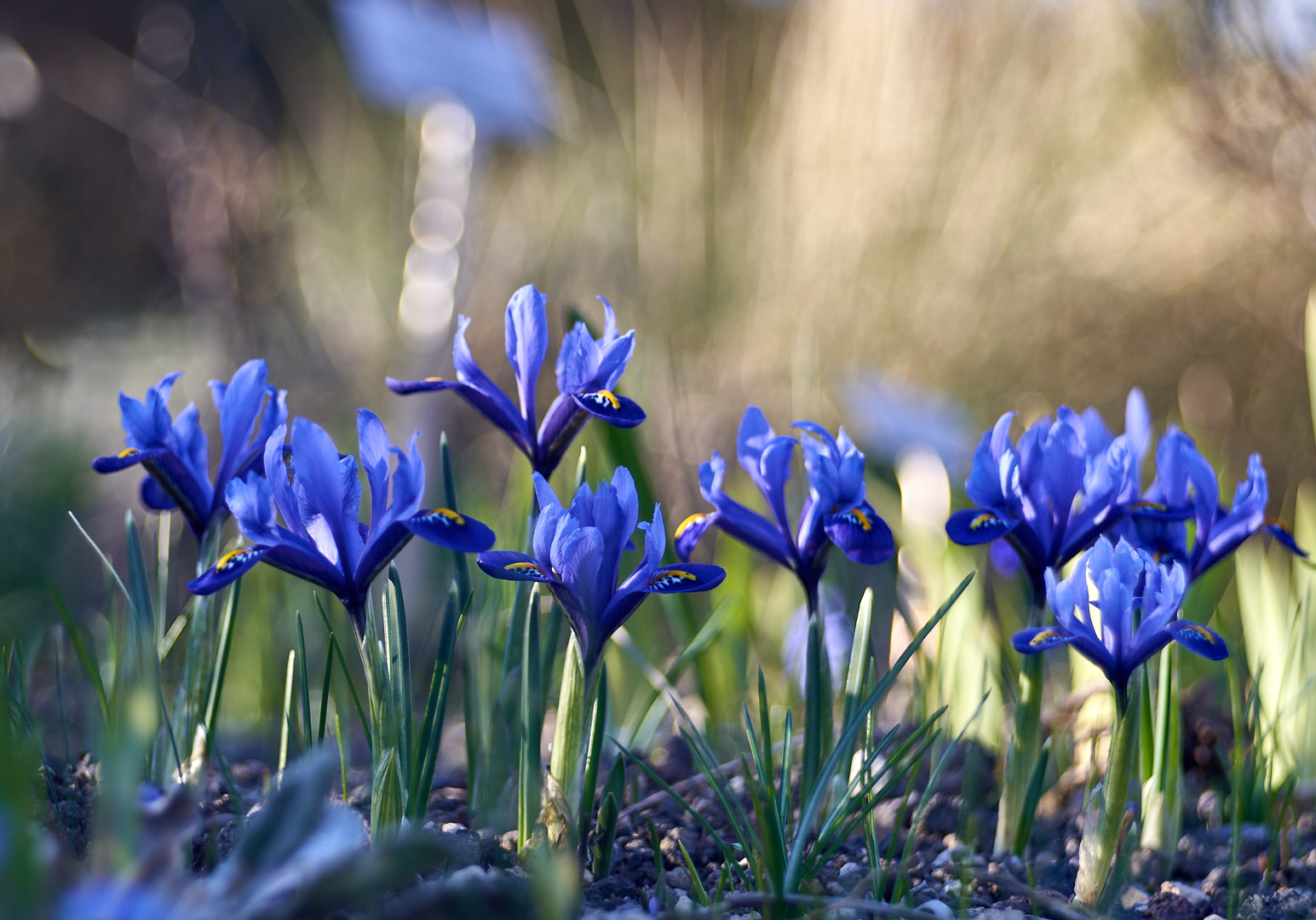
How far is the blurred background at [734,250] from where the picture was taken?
2.02 meters

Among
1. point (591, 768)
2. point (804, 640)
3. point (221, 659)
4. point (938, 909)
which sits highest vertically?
point (804, 640)

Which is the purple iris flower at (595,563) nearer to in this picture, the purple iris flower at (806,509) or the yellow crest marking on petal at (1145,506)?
the purple iris flower at (806,509)

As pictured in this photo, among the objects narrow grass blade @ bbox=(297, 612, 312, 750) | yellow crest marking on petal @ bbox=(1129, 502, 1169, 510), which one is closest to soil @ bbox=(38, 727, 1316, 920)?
narrow grass blade @ bbox=(297, 612, 312, 750)

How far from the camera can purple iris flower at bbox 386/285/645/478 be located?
76 centimetres

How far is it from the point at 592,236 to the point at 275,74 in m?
3.16

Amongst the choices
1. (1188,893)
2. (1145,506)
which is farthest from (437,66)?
(1188,893)

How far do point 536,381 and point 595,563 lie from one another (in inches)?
7.8

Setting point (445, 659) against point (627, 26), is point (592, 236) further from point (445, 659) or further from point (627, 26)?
point (445, 659)

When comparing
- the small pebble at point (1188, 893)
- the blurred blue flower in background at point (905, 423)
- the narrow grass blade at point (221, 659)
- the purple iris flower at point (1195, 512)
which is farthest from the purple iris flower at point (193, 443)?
the blurred blue flower in background at point (905, 423)

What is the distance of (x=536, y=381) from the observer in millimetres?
775

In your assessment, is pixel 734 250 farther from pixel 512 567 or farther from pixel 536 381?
pixel 512 567

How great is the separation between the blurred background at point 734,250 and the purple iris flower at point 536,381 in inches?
13.4

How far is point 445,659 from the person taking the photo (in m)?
0.75

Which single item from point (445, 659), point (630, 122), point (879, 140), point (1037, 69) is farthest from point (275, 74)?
A: point (445, 659)
